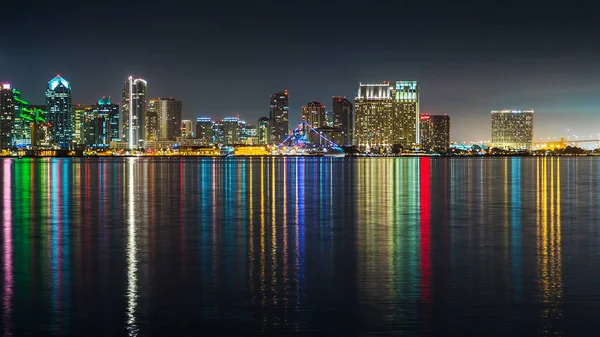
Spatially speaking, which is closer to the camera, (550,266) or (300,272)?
(300,272)

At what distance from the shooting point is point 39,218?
94.2ft

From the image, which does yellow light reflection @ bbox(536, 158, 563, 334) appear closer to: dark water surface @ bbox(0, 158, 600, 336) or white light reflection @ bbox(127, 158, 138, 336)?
dark water surface @ bbox(0, 158, 600, 336)

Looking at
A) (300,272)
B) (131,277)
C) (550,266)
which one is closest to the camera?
(131,277)

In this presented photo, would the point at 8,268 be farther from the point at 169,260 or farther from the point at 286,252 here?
the point at 286,252

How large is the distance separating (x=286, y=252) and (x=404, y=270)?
13.1ft

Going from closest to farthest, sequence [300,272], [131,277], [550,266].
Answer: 1. [131,277]
2. [300,272]
3. [550,266]

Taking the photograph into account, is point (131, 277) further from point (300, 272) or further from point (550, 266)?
point (550, 266)

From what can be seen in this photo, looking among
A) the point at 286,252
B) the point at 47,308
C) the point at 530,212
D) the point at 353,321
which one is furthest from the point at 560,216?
the point at 47,308

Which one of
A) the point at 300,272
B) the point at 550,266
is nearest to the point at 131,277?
the point at 300,272

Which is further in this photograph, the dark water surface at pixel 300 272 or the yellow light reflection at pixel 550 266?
the yellow light reflection at pixel 550 266

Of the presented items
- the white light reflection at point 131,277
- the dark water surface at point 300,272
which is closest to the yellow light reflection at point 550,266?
the dark water surface at point 300,272

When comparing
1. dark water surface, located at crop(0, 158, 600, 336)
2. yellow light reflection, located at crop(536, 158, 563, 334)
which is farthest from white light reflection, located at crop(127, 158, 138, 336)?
yellow light reflection, located at crop(536, 158, 563, 334)

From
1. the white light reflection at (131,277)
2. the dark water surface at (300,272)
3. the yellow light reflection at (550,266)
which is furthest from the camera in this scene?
the yellow light reflection at (550,266)

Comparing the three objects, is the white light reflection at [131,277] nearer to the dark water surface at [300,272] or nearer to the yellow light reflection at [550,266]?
the dark water surface at [300,272]
